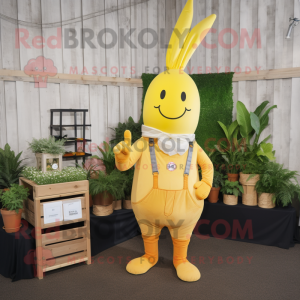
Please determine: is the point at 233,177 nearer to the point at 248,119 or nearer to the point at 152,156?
the point at 248,119

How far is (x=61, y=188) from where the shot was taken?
2.60 meters

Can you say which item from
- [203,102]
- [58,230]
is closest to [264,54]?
[203,102]

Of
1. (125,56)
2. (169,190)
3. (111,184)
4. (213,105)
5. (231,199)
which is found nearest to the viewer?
(169,190)

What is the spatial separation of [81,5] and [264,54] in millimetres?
2300

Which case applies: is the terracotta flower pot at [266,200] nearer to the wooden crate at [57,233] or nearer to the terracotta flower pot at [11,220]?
the wooden crate at [57,233]

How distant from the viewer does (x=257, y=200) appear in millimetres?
3398

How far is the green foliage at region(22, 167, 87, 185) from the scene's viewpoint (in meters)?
2.57

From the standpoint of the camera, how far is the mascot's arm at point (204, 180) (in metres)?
2.44

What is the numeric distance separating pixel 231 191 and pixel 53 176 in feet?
6.38

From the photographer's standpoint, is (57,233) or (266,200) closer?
(57,233)

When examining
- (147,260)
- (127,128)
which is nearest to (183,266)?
(147,260)

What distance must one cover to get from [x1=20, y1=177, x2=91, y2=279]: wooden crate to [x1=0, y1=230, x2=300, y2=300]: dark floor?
121 millimetres

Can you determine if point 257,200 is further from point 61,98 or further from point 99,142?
point 61,98

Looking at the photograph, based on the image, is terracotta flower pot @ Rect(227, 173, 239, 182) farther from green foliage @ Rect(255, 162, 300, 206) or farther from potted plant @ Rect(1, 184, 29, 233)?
potted plant @ Rect(1, 184, 29, 233)
